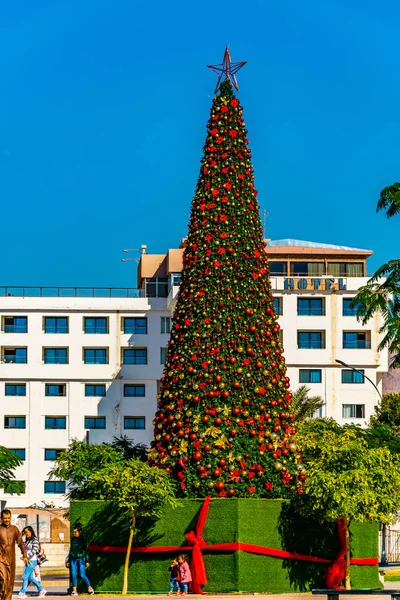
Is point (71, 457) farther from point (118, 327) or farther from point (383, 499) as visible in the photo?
point (118, 327)

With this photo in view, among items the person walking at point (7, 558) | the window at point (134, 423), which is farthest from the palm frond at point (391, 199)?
the window at point (134, 423)

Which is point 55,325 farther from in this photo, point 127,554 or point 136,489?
point 136,489

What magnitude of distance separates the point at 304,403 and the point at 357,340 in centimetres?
696

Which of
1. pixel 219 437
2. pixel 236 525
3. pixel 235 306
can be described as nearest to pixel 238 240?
pixel 235 306

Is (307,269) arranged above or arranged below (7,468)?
above

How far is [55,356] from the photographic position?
84438mm

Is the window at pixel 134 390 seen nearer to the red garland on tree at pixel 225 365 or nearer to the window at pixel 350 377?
the window at pixel 350 377

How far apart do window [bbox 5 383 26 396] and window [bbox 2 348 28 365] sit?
1461 millimetres

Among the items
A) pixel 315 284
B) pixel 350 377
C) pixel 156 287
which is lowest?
pixel 350 377

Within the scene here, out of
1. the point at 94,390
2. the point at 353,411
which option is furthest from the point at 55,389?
the point at 353,411

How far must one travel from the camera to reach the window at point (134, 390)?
84.1 m

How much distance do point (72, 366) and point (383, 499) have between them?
5588 centimetres

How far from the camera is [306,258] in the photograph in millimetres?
88688

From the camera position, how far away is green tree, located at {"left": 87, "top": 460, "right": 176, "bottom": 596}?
2828 centimetres
